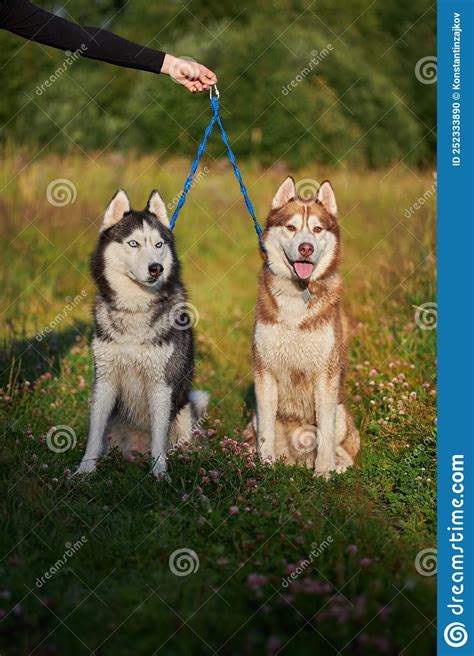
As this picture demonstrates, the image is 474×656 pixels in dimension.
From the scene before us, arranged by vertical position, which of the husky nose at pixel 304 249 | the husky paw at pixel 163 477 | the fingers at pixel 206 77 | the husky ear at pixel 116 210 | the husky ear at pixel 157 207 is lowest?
the husky paw at pixel 163 477

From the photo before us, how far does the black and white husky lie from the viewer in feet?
16.6

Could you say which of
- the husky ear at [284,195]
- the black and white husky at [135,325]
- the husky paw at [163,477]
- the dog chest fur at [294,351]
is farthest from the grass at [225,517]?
the husky ear at [284,195]

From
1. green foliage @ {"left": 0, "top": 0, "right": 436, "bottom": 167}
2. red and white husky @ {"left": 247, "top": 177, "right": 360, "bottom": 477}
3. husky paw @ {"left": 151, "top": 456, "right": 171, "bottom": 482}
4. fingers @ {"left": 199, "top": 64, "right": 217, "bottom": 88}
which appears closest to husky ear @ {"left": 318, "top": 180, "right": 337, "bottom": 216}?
red and white husky @ {"left": 247, "top": 177, "right": 360, "bottom": 477}

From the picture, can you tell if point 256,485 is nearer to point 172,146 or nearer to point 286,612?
point 286,612

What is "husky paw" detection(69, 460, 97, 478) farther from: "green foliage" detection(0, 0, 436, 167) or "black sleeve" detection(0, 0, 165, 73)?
"green foliage" detection(0, 0, 436, 167)

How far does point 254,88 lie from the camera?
18.2m

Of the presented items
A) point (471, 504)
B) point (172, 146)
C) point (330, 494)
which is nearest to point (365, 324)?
point (330, 494)

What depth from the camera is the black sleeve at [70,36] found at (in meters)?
4.78

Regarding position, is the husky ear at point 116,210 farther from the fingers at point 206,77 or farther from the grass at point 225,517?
the grass at point 225,517

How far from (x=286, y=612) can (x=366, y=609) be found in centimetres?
34

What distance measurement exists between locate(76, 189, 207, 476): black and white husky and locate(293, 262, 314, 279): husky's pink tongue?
795mm

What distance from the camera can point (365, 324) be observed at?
7508 millimetres

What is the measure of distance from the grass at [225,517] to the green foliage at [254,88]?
391 inches

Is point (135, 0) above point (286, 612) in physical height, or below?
above
